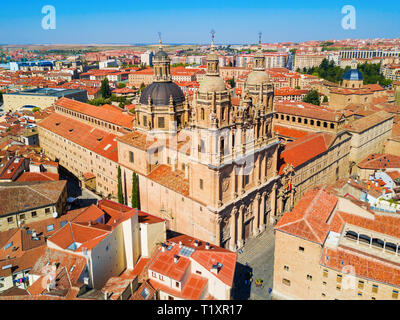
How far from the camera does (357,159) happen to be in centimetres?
8000

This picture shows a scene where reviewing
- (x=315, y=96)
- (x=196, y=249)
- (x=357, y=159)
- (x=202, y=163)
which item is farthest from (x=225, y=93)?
(x=315, y=96)

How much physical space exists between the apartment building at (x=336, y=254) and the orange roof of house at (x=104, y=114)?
4160 cm

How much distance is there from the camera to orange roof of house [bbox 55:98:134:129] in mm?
70875

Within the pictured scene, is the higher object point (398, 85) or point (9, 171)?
point (398, 85)

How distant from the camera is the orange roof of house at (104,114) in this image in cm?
7088

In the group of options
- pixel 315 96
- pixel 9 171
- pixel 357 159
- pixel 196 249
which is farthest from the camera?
pixel 315 96

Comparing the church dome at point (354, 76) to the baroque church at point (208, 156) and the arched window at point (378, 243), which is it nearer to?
the baroque church at point (208, 156)

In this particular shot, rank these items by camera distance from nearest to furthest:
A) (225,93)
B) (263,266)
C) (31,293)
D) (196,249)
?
(31,293)
(196,249)
(225,93)
(263,266)

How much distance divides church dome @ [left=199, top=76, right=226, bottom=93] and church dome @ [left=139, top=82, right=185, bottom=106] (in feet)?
47.1

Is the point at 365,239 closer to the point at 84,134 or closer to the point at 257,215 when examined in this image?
the point at 257,215

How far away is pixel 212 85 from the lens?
42.1 meters

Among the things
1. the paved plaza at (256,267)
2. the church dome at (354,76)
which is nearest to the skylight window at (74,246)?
the paved plaza at (256,267)
